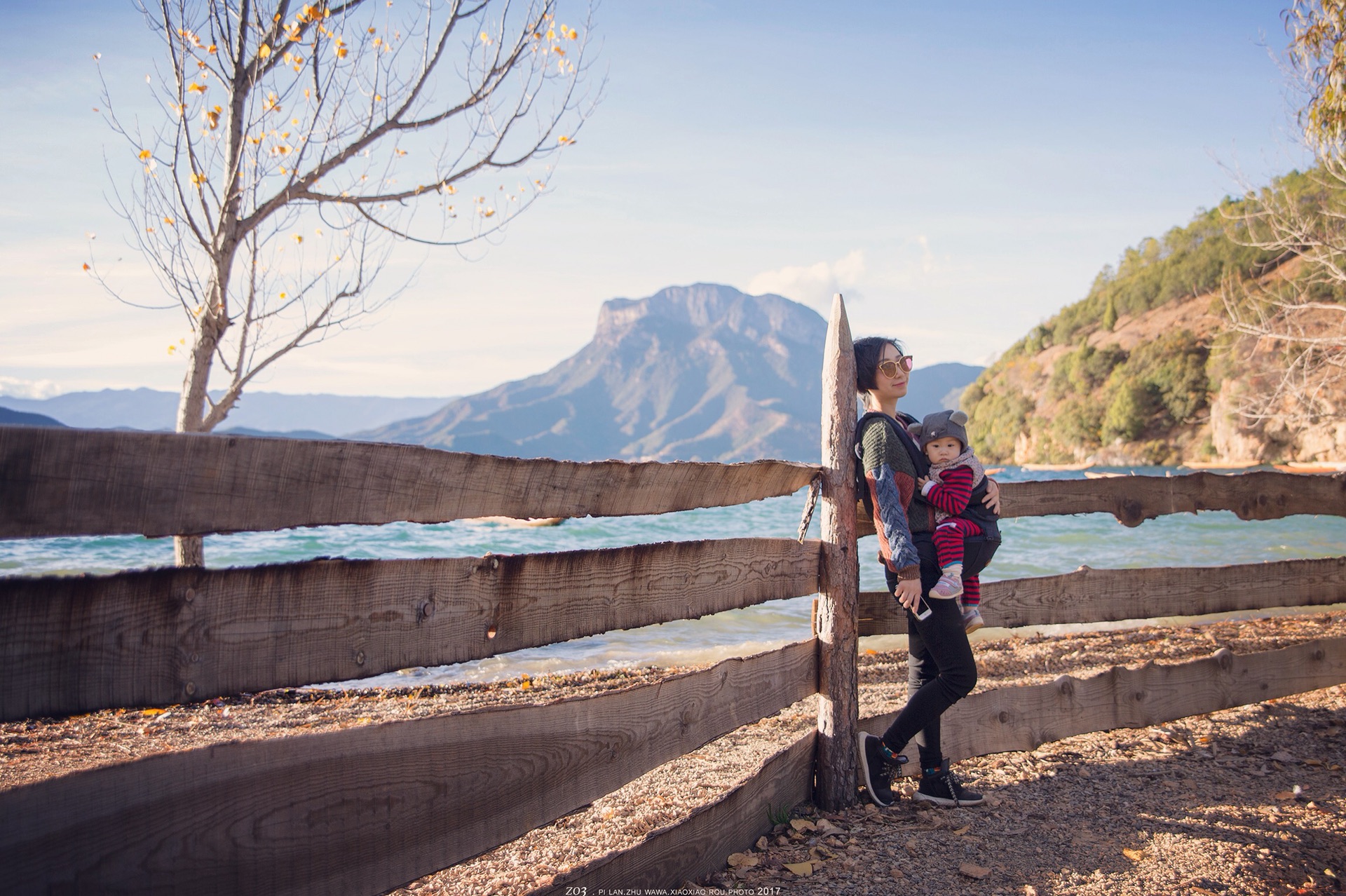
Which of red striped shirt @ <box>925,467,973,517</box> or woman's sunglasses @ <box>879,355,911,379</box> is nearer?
red striped shirt @ <box>925,467,973,517</box>

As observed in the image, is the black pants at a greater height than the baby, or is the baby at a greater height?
the baby

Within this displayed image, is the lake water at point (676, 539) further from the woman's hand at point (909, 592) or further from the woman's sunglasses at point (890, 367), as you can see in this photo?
the woman's hand at point (909, 592)

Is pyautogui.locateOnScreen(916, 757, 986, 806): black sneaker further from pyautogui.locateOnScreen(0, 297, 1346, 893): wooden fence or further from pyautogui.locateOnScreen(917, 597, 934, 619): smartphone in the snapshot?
pyautogui.locateOnScreen(917, 597, 934, 619): smartphone

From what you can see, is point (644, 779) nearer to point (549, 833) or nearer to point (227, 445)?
point (549, 833)

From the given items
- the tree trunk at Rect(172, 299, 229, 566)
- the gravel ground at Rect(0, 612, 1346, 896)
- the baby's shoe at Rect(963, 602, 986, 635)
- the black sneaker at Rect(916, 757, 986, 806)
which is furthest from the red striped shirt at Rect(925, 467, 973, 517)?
the tree trunk at Rect(172, 299, 229, 566)

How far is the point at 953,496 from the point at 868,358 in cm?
79

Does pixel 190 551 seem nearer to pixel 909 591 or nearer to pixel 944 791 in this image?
pixel 909 591

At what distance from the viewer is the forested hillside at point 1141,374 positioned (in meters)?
64.1

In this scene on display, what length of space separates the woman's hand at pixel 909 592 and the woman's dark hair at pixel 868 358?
3.08 feet

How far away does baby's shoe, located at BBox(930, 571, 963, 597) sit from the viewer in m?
3.49

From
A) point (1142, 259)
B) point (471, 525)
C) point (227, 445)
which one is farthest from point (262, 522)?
point (1142, 259)

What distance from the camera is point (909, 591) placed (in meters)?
3.53

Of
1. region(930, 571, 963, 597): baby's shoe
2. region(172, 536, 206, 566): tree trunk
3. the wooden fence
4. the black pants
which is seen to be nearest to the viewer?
the wooden fence

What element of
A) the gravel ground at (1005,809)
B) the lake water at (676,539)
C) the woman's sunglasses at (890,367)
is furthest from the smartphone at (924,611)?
the lake water at (676,539)
